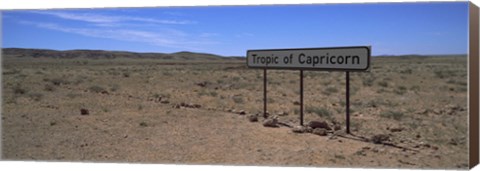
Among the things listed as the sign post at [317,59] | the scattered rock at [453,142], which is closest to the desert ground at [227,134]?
the scattered rock at [453,142]

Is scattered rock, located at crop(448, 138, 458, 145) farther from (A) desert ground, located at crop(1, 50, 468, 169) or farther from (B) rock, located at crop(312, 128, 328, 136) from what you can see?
(B) rock, located at crop(312, 128, 328, 136)

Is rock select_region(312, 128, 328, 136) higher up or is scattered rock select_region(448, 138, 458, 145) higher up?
rock select_region(312, 128, 328, 136)

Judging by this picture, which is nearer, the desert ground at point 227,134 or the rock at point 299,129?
the desert ground at point 227,134

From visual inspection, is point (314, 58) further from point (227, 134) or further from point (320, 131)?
point (227, 134)

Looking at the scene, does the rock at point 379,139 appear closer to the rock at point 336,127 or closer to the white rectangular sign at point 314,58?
the rock at point 336,127

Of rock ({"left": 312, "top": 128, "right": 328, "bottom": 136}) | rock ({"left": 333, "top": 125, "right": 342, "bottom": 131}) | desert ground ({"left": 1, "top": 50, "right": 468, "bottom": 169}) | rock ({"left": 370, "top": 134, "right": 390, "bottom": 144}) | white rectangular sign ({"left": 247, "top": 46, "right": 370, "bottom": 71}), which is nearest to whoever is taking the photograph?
desert ground ({"left": 1, "top": 50, "right": 468, "bottom": 169})

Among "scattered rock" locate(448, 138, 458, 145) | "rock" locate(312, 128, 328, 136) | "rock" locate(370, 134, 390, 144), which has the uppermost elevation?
"rock" locate(312, 128, 328, 136)

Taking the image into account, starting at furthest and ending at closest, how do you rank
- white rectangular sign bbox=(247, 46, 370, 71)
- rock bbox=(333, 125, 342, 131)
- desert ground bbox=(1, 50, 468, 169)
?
rock bbox=(333, 125, 342, 131), white rectangular sign bbox=(247, 46, 370, 71), desert ground bbox=(1, 50, 468, 169)

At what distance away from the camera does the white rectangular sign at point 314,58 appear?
742 cm

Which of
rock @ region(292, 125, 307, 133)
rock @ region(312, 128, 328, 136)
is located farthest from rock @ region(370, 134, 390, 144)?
rock @ region(292, 125, 307, 133)

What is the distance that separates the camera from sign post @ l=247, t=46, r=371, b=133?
7425mm

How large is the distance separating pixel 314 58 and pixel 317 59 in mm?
69

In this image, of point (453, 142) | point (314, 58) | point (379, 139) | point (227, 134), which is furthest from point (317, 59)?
point (453, 142)

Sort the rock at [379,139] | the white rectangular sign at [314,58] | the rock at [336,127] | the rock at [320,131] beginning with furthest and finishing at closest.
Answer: the rock at [336,127]
the rock at [320,131]
the rock at [379,139]
the white rectangular sign at [314,58]
